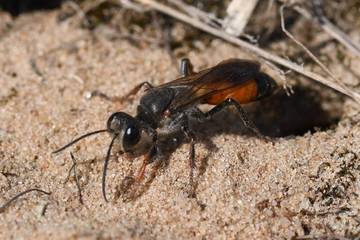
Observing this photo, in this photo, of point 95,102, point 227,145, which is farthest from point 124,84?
point 227,145

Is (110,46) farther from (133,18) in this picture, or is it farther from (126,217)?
(126,217)

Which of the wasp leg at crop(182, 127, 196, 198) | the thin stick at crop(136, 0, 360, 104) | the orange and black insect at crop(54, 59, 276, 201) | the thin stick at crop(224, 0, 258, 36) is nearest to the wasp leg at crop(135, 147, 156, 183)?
the orange and black insect at crop(54, 59, 276, 201)

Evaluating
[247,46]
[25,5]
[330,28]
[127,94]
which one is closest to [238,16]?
[247,46]

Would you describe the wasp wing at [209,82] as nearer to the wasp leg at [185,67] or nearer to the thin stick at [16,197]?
the wasp leg at [185,67]

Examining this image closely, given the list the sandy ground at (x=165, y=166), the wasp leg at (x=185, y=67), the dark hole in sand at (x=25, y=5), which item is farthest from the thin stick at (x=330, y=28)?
the dark hole in sand at (x=25, y=5)

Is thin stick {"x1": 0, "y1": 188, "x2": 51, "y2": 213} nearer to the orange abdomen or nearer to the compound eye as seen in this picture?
the compound eye

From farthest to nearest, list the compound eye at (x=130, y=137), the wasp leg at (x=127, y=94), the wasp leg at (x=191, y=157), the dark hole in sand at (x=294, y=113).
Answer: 1. the dark hole in sand at (x=294, y=113)
2. the wasp leg at (x=127, y=94)
3. the compound eye at (x=130, y=137)
4. the wasp leg at (x=191, y=157)

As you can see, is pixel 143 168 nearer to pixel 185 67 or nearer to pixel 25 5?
pixel 185 67
